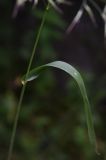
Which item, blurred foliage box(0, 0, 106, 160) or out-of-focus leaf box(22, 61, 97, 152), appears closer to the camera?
out-of-focus leaf box(22, 61, 97, 152)

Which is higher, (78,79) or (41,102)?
(78,79)

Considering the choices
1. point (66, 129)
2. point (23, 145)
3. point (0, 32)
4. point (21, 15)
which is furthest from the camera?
point (21, 15)

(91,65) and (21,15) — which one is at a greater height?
(21,15)

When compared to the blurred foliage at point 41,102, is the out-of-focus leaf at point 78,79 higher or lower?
higher

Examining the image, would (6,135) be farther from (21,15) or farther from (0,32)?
(21,15)

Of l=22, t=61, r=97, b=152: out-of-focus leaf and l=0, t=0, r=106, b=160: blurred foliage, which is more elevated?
l=22, t=61, r=97, b=152: out-of-focus leaf

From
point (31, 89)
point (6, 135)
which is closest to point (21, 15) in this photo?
point (31, 89)

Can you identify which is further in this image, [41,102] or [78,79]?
[41,102]

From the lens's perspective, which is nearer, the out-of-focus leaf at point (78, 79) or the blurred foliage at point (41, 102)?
the out-of-focus leaf at point (78, 79)
